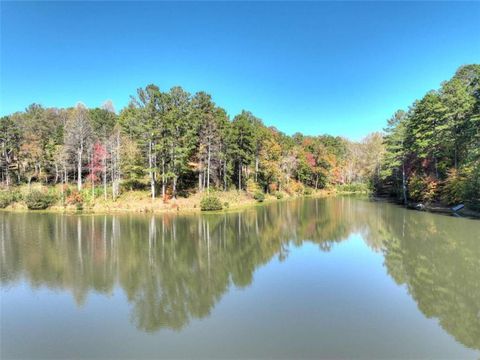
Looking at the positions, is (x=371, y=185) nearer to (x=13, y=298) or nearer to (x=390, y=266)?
(x=390, y=266)

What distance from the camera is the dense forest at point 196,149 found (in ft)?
116

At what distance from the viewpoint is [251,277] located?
1445cm

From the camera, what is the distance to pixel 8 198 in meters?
40.5

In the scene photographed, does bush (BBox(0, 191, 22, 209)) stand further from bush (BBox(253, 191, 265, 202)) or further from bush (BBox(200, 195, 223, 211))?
bush (BBox(253, 191, 265, 202))

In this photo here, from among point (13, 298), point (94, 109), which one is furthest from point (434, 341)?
point (94, 109)

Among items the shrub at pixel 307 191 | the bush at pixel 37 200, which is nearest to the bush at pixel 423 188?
the shrub at pixel 307 191

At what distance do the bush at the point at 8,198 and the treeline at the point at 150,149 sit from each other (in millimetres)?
6861

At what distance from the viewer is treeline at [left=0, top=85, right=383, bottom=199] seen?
40.0 meters

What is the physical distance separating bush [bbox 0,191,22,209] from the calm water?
67.7 feet

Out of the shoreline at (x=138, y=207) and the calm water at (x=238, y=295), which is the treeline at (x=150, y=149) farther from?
the calm water at (x=238, y=295)

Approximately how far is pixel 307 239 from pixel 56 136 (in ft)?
156

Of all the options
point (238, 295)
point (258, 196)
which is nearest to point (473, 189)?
point (258, 196)

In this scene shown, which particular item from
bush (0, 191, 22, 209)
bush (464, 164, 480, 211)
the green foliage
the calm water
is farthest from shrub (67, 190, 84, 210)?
the green foliage

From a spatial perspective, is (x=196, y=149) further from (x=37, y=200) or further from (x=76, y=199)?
(x=37, y=200)
